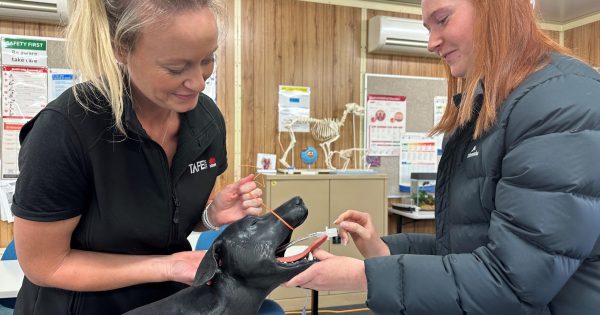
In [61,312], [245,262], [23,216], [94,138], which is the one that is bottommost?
[61,312]

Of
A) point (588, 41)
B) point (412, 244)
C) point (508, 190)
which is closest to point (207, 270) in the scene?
point (508, 190)

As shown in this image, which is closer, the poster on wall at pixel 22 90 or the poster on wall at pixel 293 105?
the poster on wall at pixel 22 90

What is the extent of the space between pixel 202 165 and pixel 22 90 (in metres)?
3.51

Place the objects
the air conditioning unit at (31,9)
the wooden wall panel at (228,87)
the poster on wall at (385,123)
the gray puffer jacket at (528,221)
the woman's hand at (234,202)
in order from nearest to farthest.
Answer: the gray puffer jacket at (528,221), the woman's hand at (234,202), the air conditioning unit at (31,9), the wooden wall panel at (228,87), the poster on wall at (385,123)

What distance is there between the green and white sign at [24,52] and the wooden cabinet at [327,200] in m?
2.38

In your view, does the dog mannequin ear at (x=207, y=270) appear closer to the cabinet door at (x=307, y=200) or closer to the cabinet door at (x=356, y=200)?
the cabinet door at (x=307, y=200)

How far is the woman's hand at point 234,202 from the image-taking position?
1355mm

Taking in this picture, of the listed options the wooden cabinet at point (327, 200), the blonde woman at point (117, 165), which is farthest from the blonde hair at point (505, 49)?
the wooden cabinet at point (327, 200)

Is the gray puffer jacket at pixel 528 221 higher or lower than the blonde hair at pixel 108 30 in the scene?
lower

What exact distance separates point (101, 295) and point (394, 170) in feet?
13.6

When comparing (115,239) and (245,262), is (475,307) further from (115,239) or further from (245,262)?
(115,239)

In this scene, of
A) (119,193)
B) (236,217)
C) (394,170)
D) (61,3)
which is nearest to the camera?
(119,193)

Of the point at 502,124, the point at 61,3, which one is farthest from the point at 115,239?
the point at 61,3

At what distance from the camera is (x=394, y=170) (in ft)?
16.1
